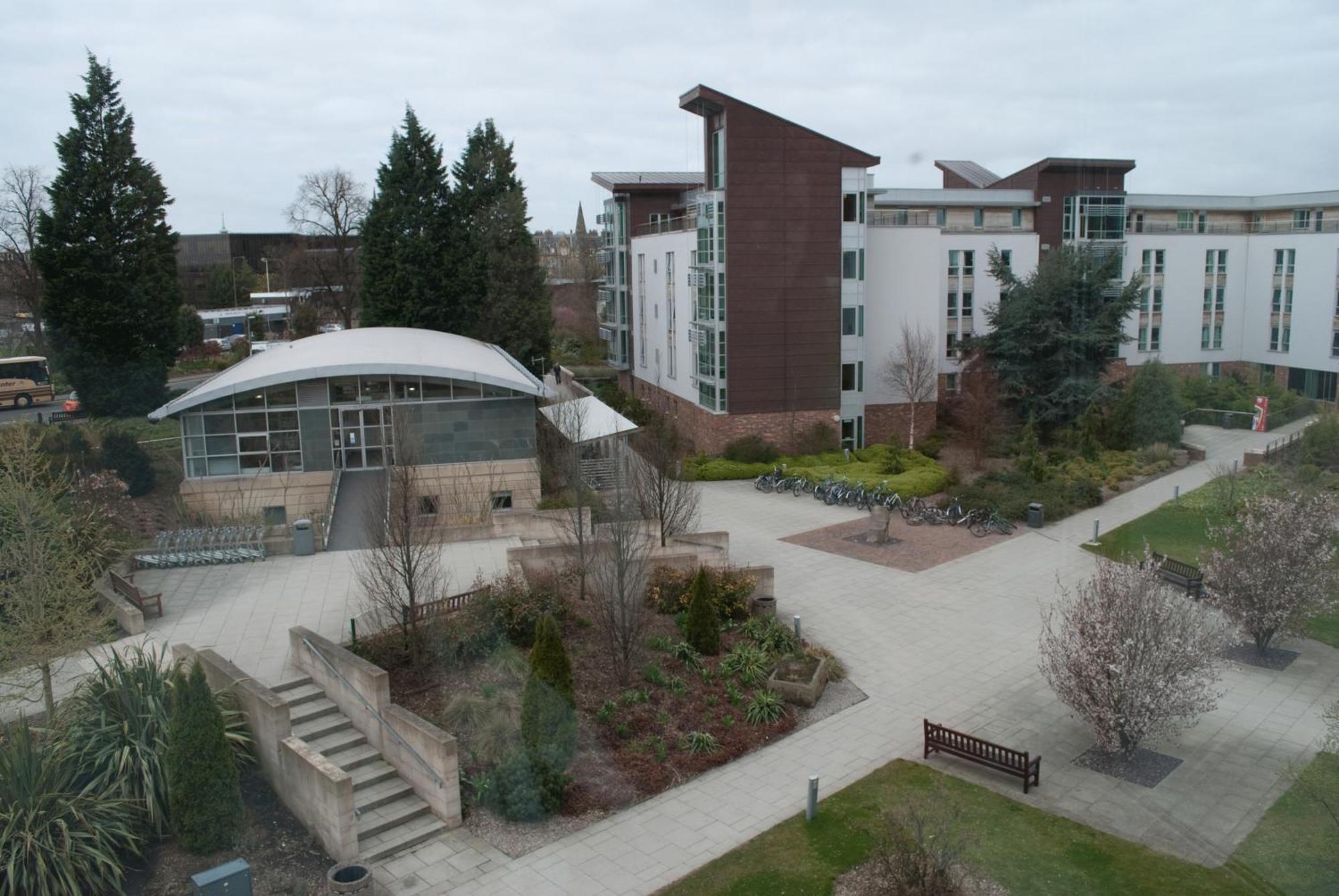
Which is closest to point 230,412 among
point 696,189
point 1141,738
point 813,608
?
point 813,608

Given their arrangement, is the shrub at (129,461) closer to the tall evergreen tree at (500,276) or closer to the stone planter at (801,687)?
the tall evergreen tree at (500,276)

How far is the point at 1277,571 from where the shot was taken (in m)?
15.2

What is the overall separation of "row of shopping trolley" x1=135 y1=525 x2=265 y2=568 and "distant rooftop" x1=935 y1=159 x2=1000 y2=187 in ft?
117

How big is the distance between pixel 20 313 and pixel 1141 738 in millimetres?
56834

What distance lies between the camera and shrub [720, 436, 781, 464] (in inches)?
1243

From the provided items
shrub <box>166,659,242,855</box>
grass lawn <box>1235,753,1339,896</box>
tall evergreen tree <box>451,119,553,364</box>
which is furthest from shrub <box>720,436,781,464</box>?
shrub <box>166,659,242,855</box>

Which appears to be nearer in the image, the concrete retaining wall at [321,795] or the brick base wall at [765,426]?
the concrete retaining wall at [321,795]

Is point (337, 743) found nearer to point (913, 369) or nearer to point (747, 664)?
point (747, 664)

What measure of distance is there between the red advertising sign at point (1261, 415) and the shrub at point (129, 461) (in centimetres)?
3487

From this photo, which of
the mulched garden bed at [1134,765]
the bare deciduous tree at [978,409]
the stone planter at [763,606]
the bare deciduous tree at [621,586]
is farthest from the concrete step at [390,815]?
the bare deciduous tree at [978,409]

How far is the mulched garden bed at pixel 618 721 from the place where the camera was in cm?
1166

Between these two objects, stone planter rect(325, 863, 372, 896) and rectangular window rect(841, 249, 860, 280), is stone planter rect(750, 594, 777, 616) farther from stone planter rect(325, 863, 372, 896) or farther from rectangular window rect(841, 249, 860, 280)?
rectangular window rect(841, 249, 860, 280)

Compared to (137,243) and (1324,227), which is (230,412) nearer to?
(137,243)

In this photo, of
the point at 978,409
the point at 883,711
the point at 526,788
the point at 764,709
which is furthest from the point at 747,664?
the point at 978,409
